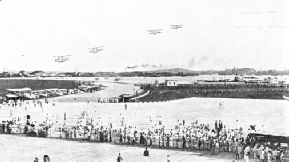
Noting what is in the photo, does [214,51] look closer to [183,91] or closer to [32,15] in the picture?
[183,91]

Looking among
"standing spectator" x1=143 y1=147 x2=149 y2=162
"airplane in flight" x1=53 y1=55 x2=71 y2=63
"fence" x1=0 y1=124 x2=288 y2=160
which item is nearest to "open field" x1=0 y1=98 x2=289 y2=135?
"fence" x1=0 y1=124 x2=288 y2=160

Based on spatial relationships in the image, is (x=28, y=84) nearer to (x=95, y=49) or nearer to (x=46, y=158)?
(x=95, y=49)

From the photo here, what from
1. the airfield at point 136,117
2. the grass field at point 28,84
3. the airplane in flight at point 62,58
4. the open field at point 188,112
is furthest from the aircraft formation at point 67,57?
the open field at point 188,112

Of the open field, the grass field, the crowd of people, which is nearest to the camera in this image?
the open field

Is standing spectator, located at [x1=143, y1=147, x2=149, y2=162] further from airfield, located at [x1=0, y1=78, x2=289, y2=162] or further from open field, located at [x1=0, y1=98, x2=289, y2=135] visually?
open field, located at [x1=0, y1=98, x2=289, y2=135]

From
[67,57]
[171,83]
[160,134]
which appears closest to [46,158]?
[160,134]
